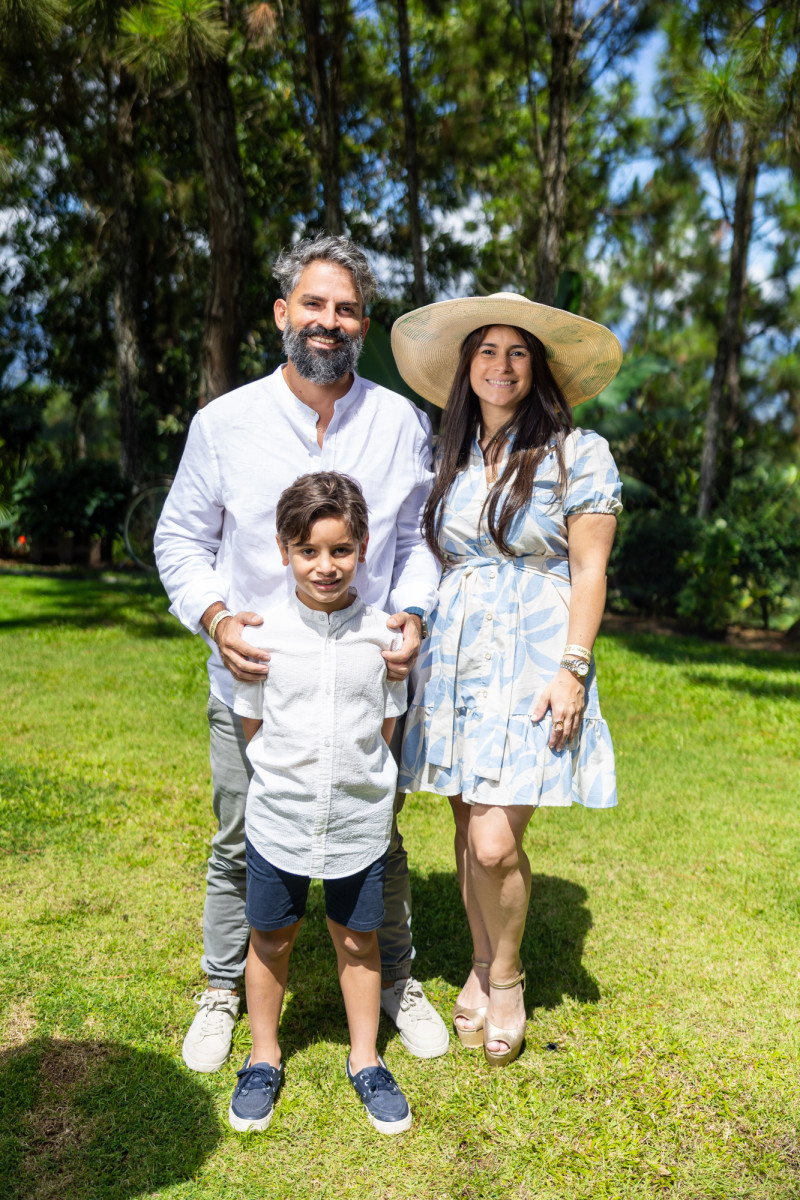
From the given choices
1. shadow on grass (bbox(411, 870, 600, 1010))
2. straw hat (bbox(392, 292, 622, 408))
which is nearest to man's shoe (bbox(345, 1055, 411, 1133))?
shadow on grass (bbox(411, 870, 600, 1010))

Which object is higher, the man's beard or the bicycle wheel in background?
the man's beard

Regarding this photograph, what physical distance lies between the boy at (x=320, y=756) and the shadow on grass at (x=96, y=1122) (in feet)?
Result: 0.58

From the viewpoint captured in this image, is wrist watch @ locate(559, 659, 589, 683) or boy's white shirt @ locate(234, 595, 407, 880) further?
wrist watch @ locate(559, 659, 589, 683)

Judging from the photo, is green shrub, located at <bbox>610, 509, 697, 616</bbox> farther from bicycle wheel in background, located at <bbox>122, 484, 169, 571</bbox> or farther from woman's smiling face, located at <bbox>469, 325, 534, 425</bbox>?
woman's smiling face, located at <bbox>469, 325, 534, 425</bbox>

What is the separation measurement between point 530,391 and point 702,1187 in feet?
7.23

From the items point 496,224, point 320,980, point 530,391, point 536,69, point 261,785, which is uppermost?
point 536,69

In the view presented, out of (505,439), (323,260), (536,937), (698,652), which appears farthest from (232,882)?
(698,652)

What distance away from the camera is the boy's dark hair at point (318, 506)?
236 centimetres

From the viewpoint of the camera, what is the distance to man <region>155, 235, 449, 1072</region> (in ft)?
8.54

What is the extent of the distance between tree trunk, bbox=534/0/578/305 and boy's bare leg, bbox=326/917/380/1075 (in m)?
8.45

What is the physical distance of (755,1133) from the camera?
2.59 m

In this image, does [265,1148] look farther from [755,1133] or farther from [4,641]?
[4,641]

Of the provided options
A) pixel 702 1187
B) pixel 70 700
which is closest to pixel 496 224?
pixel 70 700

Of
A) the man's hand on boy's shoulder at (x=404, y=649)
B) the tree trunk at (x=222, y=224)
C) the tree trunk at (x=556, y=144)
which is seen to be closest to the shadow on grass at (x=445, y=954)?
the man's hand on boy's shoulder at (x=404, y=649)
